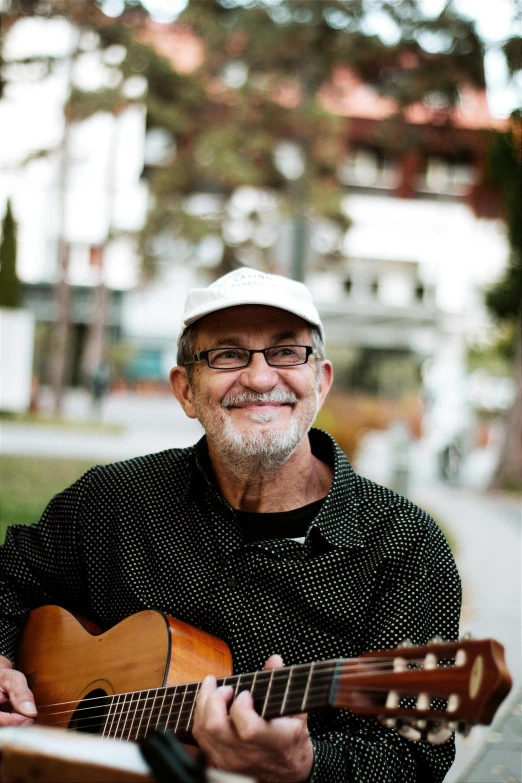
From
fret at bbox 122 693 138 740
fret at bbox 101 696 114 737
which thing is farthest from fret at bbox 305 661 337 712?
fret at bbox 101 696 114 737

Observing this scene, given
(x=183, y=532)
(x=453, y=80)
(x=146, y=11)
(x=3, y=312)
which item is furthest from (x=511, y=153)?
(x=183, y=532)

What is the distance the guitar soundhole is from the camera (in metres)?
2.18

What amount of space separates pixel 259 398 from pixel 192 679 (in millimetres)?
764

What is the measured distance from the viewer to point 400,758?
6.42ft

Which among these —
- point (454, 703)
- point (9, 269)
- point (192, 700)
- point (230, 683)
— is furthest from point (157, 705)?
point (9, 269)

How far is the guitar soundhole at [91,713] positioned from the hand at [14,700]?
6.8 inches

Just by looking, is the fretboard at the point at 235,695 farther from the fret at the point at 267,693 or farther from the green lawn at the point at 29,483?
the green lawn at the point at 29,483

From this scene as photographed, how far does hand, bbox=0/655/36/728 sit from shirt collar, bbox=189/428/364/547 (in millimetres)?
758

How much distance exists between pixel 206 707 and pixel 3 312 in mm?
16592

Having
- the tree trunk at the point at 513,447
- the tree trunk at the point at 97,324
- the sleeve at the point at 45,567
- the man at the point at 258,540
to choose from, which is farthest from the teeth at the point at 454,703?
the tree trunk at the point at 97,324

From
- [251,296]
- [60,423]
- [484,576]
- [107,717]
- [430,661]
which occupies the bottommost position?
[60,423]

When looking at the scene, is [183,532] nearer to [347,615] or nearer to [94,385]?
[347,615]

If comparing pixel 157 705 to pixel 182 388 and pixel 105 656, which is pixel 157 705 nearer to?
pixel 105 656

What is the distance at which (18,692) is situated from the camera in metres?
2.41
